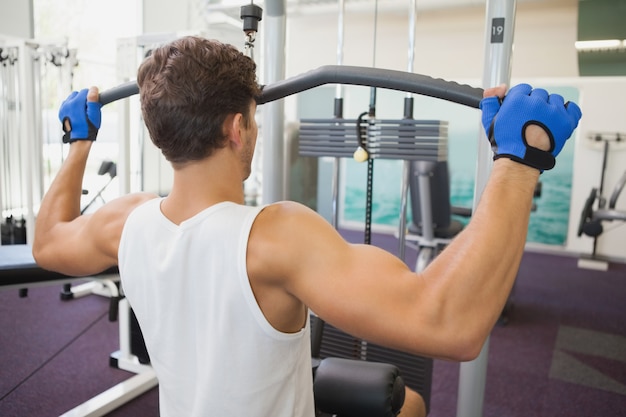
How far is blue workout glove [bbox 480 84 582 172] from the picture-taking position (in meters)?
0.73

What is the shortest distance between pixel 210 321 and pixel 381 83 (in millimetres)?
520

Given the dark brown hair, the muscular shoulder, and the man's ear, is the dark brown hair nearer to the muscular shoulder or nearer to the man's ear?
the man's ear

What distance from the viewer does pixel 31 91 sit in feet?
11.4

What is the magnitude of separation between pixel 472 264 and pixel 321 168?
20.5ft

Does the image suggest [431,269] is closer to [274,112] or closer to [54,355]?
[274,112]

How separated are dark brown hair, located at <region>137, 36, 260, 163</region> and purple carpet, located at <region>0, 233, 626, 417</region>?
1.83m

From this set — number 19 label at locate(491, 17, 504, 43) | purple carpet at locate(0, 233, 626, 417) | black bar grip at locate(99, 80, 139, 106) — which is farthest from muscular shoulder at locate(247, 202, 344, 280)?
purple carpet at locate(0, 233, 626, 417)

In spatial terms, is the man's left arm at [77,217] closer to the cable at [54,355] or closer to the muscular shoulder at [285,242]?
the muscular shoulder at [285,242]

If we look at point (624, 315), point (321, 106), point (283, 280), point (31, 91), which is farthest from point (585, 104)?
point (283, 280)

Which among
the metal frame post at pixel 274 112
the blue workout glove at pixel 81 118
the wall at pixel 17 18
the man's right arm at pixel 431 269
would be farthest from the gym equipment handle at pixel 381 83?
the wall at pixel 17 18

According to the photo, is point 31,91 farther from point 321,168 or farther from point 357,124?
point 321,168

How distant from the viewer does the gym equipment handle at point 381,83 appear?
873 mm

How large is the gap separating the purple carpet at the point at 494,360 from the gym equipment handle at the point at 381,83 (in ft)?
5.98

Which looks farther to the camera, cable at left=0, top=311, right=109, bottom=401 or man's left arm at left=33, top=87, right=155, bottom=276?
cable at left=0, top=311, right=109, bottom=401
